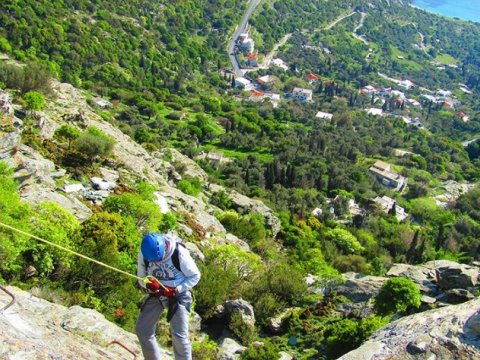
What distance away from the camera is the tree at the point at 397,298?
69.0ft

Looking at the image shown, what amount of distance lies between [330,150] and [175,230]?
219 ft

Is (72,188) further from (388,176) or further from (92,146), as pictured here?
(388,176)

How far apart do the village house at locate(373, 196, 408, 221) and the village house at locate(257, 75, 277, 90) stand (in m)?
60.3

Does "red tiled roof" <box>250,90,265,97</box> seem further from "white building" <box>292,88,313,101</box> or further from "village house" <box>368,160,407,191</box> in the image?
"village house" <box>368,160,407,191</box>

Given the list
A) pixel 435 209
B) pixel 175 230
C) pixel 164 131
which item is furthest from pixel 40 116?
pixel 435 209

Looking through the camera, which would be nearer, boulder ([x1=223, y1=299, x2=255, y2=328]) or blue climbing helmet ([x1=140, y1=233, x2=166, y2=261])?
blue climbing helmet ([x1=140, y1=233, x2=166, y2=261])

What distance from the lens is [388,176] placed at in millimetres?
80438

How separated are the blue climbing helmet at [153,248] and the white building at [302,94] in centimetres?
11918

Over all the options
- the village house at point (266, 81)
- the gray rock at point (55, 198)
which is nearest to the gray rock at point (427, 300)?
the gray rock at point (55, 198)

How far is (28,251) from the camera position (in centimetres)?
1490

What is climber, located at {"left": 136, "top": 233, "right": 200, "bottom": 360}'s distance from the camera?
759 cm

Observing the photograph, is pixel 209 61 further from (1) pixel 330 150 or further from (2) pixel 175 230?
(2) pixel 175 230

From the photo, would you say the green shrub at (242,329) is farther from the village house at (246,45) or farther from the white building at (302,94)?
the village house at (246,45)

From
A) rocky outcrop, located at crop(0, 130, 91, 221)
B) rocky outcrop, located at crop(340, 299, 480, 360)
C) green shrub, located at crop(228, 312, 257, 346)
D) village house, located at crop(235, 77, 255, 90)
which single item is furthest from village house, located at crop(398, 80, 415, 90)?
rocky outcrop, located at crop(340, 299, 480, 360)
